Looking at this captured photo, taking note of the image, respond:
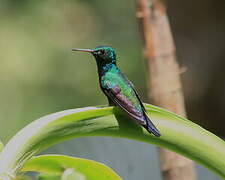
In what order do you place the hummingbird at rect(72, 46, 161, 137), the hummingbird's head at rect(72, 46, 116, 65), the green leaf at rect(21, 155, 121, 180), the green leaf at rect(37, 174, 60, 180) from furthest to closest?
the hummingbird's head at rect(72, 46, 116, 65)
the hummingbird at rect(72, 46, 161, 137)
the green leaf at rect(21, 155, 121, 180)
the green leaf at rect(37, 174, 60, 180)

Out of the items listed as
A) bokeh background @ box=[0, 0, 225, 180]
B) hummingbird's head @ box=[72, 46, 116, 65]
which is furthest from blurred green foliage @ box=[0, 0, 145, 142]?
hummingbird's head @ box=[72, 46, 116, 65]

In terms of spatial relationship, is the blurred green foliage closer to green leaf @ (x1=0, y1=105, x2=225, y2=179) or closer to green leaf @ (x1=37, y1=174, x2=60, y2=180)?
green leaf @ (x1=0, y1=105, x2=225, y2=179)

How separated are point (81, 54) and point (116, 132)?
4066mm

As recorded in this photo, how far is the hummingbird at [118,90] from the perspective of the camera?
28.1 inches

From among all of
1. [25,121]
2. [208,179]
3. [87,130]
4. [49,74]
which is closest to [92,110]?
[87,130]

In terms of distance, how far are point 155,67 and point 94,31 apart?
3.44m

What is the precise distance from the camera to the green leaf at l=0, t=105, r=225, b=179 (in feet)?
1.89

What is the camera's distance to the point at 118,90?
92cm

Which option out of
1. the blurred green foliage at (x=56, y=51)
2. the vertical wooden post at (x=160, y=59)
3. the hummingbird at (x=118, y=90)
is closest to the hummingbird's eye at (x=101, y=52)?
the hummingbird at (x=118, y=90)

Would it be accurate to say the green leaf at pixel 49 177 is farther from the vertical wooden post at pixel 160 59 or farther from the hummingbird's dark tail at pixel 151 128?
the vertical wooden post at pixel 160 59

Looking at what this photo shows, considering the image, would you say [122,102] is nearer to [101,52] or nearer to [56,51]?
[101,52]

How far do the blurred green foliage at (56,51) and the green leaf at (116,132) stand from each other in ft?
11.3

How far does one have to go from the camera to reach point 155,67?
136cm

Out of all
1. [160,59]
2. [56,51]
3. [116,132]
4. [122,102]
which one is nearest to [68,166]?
[116,132]
